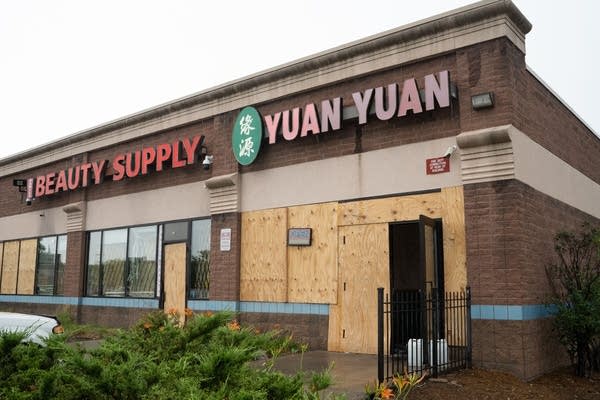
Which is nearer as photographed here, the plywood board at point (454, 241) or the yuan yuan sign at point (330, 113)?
the plywood board at point (454, 241)

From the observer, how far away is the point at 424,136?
1144 cm

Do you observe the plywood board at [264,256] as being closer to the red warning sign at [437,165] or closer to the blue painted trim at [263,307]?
the blue painted trim at [263,307]

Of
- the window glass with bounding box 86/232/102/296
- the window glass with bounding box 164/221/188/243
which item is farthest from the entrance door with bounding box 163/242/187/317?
the window glass with bounding box 86/232/102/296

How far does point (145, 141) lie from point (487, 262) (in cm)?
1156

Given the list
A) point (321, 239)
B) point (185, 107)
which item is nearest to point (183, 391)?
point (321, 239)

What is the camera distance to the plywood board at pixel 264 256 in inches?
533

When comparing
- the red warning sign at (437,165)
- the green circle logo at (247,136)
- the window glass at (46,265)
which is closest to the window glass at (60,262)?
the window glass at (46,265)

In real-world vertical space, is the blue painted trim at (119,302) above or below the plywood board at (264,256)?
below

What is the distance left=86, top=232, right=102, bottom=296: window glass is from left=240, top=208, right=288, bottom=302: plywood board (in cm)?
691

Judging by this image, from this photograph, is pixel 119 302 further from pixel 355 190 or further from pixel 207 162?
pixel 355 190

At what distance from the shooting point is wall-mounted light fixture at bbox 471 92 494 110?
10.4 meters

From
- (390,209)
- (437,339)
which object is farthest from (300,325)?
(437,339)

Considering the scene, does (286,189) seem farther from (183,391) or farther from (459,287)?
(183,391)

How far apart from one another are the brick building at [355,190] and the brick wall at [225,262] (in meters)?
0.05
